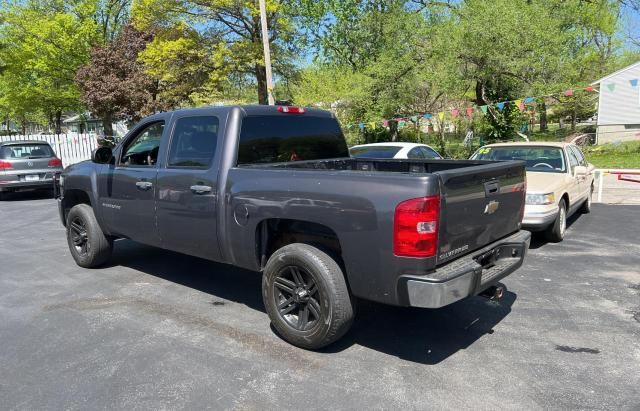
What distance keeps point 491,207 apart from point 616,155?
2290cm

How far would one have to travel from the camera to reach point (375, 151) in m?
9.91

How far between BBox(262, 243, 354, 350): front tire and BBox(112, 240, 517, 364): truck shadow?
27 centimetres

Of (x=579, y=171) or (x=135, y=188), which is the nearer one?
(x=135, y=188)

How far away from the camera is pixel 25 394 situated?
3.30 m

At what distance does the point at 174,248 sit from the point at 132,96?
2744 centimetres

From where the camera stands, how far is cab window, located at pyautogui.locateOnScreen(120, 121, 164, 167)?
5.24m

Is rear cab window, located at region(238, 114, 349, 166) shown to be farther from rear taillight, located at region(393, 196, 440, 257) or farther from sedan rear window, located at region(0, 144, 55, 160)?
sedan rear window, located at region(0, 144, 55, 160)

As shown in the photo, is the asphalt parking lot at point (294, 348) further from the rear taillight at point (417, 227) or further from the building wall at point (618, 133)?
the building wall at point (618, 133)

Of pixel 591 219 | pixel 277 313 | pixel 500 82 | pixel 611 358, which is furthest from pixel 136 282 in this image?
pixel 500 82

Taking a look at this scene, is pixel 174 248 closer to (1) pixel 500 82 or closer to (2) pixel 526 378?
(2) pixel 526 378

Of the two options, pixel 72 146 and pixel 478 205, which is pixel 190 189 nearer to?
pixel 478 205

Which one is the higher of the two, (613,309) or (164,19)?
(164,19)

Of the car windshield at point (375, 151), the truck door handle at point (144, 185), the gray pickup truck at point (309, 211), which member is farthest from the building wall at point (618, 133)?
the truck door handle at point (144, 185)

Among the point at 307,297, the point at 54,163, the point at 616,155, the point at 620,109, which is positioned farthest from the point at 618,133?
the point at 307,297
